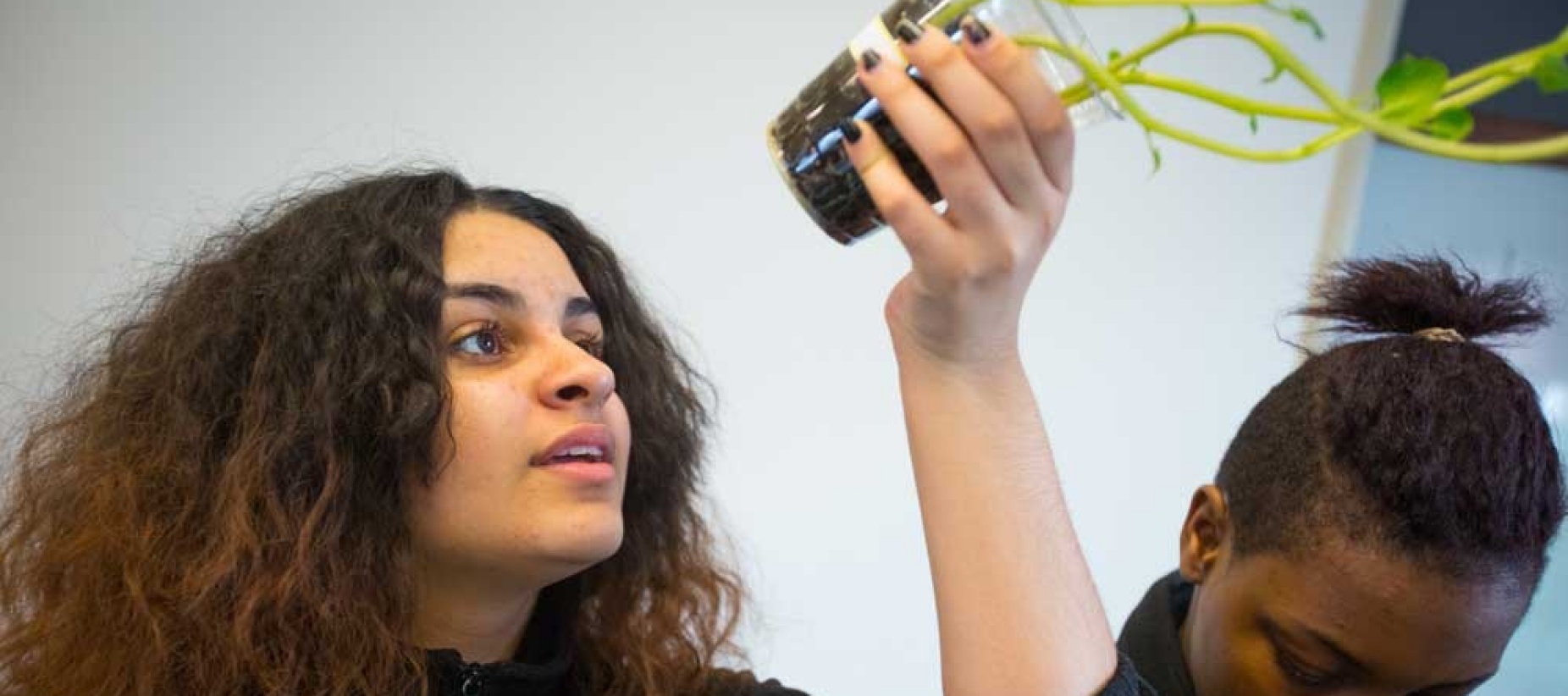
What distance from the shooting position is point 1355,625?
980 mm

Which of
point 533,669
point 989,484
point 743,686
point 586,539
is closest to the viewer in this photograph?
point 989,484

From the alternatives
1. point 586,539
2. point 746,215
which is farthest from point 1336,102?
point 746,215

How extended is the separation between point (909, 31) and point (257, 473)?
0.62 meters

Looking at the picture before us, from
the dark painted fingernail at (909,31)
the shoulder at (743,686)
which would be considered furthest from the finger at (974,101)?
the shoulder at (743,686)

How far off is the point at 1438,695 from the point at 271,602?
2.69 feet

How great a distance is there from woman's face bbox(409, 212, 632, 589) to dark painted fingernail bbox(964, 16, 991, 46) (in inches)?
19.3

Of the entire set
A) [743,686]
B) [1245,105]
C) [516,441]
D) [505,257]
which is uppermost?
[1245,105]

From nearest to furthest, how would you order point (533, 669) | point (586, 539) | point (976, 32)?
point (976, 32), point (586, 539), point (533, 669)

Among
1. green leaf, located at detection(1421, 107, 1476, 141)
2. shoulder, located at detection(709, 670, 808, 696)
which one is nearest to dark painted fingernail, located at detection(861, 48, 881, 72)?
green leaf, located at detection(1421, 107, 1476, 141)

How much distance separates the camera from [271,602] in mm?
977

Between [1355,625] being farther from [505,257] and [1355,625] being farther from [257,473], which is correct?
[257,473]

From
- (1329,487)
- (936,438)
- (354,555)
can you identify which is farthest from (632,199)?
(936,438)

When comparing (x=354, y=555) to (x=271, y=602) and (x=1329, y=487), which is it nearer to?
(x=271, y=602)

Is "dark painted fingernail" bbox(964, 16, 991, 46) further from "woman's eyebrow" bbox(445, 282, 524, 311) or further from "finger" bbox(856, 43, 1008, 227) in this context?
"woman's eyebrow" bbox(445, 282, 524, 311)
